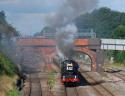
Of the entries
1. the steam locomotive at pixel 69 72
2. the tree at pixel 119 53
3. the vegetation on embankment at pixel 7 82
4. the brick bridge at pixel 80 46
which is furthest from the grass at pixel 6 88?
the tree at pixel 119 53

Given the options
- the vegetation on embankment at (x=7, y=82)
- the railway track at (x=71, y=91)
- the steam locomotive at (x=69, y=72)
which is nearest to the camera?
the vegetation on embankment at (x=7, y=82)

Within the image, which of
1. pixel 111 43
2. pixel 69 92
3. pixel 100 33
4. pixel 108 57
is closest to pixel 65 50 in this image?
pixel 69 92

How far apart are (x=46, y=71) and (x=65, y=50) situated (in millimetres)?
A: 23222

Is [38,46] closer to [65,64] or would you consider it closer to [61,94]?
[65,64]

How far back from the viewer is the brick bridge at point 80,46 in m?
93.1

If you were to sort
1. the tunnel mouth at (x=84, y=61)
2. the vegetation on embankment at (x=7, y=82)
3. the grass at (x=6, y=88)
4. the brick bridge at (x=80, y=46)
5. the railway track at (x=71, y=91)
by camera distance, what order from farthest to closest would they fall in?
the tunnel mouth at (x=84, y=61) → the brick bridge at (x=80, y=46) → the railway track at (x=71, y=91) → the vegetation on embankment at (x=7, y=82) → the grass at (x=6, y=88)

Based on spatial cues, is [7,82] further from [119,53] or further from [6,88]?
[119,53]

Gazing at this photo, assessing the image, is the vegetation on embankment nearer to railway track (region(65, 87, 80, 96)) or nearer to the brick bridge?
railway track (region(65, 87, 80, 96))

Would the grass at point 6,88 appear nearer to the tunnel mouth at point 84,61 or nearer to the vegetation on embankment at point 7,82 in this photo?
the vegetation on embankment at point 7,82

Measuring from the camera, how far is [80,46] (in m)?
95.5

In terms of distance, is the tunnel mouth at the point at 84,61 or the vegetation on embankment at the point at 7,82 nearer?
the vegetation on embankment at the point at 7,82

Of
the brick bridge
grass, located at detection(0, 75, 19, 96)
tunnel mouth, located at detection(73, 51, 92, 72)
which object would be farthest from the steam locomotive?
tunnel mouth, located at detection(73, 51, 92, 72)

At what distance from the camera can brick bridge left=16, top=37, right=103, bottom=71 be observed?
306 ft

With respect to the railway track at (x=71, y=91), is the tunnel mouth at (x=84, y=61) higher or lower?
lower
